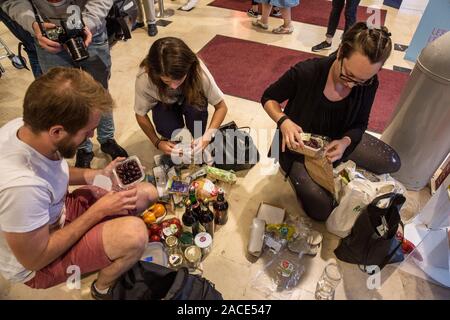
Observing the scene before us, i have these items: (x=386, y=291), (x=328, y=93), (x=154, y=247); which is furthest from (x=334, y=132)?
(x=154, y=247)

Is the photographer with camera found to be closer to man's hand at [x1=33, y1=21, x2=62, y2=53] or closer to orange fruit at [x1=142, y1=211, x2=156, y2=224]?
man's hand at [x1=33, y1=21, x2=62, y2=53]

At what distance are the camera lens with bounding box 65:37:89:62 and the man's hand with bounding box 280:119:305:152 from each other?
1.02 metres

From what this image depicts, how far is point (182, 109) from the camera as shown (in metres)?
1.82

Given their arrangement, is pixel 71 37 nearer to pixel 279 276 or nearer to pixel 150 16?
pixel 279 276

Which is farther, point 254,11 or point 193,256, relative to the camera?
point 254,11

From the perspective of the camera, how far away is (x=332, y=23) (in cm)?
306

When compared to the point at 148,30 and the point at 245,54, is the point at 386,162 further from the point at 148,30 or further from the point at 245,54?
the point at 148,30

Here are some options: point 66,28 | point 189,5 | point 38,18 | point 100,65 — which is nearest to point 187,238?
point 100,65

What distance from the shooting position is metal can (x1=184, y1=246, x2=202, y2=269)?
1465 millimetres

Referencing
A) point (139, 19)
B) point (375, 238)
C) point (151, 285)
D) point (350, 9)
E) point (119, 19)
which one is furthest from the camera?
point (139, 19)

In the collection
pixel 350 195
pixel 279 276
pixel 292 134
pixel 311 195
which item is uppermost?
pixel 292 134

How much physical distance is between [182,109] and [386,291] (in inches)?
56.0

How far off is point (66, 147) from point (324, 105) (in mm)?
1148

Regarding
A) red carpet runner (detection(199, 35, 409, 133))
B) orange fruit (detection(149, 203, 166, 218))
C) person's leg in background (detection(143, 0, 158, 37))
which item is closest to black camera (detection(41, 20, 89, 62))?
orange fruit (detection(149, 203, 166, 218))
